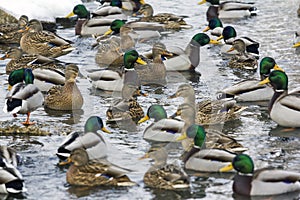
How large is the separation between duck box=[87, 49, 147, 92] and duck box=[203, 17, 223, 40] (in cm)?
380

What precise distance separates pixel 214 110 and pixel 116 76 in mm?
2400

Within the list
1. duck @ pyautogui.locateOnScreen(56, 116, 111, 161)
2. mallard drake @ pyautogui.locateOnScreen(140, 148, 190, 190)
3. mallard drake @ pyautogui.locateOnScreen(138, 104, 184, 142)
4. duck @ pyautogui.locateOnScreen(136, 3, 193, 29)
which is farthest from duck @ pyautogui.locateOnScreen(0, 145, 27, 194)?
duck @ pyautogui.locateOnScreen(136, 3, 193, 29)

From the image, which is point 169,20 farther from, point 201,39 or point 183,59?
point 183,59

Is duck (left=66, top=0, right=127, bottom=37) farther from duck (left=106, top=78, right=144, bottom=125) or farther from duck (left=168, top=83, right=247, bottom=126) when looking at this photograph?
duck (left=168, top=83, right=247, bottom=126)

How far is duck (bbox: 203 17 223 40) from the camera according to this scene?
1695 centimetres

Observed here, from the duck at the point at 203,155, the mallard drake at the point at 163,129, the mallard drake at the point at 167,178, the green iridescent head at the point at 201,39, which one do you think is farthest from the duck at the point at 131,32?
the mallard drake at the point at 167,178

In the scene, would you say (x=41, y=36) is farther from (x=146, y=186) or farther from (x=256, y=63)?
(x=146, y=186)

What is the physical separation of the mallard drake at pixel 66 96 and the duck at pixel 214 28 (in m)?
5.23

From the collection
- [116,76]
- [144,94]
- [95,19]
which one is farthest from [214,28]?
[144,94]

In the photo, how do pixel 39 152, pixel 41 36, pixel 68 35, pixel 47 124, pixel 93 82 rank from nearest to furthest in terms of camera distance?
1. pixel 39 152
2. pixel 47 124
3. pixel 93 82
4. pixel 41 36
5. pixel 68 35

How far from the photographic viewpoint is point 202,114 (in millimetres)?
11359

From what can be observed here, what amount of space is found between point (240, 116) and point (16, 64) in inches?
171

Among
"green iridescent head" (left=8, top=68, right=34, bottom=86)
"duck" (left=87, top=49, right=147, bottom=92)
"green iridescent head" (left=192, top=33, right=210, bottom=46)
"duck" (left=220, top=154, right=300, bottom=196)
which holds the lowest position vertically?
"duck" (left=220, top=154, right=300, bottom=196)

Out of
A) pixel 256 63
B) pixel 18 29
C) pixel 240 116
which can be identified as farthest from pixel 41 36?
pixel 240 116
